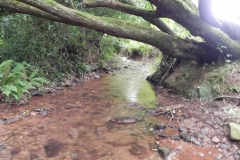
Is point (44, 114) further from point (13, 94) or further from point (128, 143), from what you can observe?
point (128, 143)

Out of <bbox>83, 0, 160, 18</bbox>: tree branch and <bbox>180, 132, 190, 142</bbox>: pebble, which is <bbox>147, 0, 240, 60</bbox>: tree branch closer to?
<bbox>83, 0, 160, 18</bbox>: tree branch

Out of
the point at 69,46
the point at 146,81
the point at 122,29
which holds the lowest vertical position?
the point at 146,81

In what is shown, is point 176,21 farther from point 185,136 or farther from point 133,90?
point 185,136

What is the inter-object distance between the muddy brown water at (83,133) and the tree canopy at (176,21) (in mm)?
1956

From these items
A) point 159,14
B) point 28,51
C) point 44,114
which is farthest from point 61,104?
point 159,14

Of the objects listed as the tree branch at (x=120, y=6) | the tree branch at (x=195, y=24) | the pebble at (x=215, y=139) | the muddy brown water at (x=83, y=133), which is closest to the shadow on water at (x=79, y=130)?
the muddy brown water at (x=83, y=133)

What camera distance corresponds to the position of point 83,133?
4.92 meters

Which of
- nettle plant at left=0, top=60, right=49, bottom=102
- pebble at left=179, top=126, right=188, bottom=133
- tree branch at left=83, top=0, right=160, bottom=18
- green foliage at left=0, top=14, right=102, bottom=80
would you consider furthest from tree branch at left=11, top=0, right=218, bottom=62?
pebble at left=179, top=126, right=188, bottom=133

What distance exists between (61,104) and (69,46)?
4490 millimetres

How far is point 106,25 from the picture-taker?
21.9 ft

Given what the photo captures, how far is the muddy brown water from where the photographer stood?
13.4 ft

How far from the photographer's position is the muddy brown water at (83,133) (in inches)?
161

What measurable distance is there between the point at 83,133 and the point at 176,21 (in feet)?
14.5

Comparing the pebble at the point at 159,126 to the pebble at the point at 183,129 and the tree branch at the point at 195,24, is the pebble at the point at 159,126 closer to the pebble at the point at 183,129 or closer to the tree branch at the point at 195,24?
the pebble at the point at 183,129
